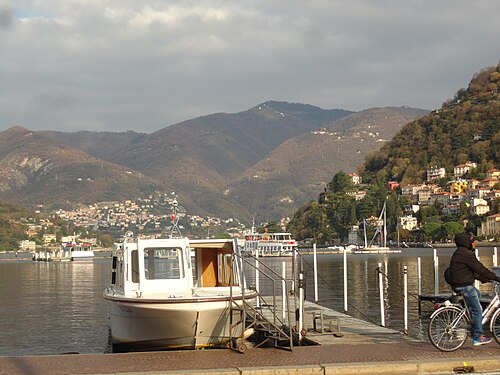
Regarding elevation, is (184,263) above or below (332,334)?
A: above

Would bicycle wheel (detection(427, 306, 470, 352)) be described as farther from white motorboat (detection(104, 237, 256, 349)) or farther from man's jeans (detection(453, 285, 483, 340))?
white motorboat (detection(104, 237, 256, 349))

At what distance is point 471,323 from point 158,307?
8325 millimetres

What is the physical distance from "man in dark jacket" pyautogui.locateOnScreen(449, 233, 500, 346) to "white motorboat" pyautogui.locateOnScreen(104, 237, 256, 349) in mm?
5624

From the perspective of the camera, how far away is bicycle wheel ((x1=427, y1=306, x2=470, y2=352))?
19.2 metres

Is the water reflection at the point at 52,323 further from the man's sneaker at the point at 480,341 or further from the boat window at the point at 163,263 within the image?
the man's sneaker at the point at 480,341

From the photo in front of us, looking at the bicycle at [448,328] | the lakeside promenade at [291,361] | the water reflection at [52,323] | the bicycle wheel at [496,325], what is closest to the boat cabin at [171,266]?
the lakeside promenade at [291,361]

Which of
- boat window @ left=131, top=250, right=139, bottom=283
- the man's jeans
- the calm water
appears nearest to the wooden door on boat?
boat window @ left=131, top=250, right=139, bottom=283

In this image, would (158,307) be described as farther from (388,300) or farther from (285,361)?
(388,300)

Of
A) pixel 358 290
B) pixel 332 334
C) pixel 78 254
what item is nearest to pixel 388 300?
pixel 358 290

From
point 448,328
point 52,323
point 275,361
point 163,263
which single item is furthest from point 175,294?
point 52,323

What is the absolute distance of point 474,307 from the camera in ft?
63.1

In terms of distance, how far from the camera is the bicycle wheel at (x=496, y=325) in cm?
1943

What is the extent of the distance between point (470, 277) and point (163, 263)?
1017 cm

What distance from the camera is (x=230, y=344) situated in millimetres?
21406
